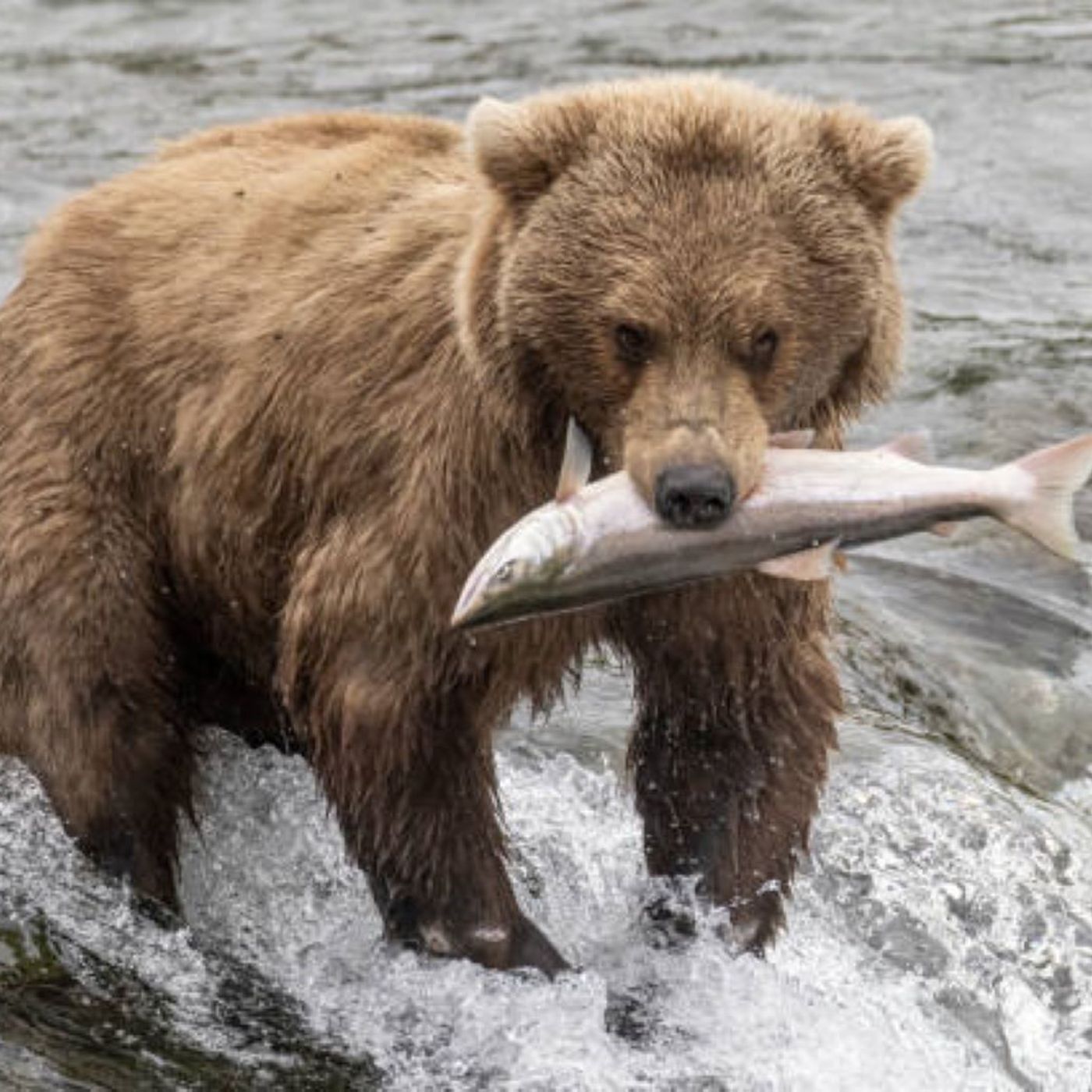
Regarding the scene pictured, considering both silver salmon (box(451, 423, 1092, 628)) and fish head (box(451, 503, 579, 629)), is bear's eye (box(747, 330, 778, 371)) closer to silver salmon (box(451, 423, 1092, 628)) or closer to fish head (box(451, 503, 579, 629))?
silver salmon (box(451, 423, 1092, 628))

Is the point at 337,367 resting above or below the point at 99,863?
above

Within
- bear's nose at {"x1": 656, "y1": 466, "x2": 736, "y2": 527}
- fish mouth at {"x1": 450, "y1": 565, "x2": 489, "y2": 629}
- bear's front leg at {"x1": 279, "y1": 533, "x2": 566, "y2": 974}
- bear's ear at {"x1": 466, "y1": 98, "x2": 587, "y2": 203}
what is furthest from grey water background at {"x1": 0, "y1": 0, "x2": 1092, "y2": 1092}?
bear's ear at {"x1": 466, "y1": 98, "x2": 587, "y2": 203}

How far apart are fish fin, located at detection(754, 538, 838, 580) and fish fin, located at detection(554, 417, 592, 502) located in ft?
1.21

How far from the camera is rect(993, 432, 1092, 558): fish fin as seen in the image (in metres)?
5.36

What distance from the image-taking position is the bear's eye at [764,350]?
5.21 metres

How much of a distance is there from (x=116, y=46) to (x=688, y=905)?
10104 millimetres

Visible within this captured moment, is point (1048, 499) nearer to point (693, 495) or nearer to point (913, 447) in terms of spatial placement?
point (913, 447)

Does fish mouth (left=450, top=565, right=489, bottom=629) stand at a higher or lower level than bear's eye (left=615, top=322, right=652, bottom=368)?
lower

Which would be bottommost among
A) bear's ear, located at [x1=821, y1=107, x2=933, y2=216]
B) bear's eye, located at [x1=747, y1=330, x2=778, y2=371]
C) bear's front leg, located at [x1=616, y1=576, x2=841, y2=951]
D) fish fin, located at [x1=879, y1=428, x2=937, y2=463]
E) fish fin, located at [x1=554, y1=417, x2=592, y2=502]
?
bear's front leg, located at [x1=616, y1=576, x2=841, y2=951]

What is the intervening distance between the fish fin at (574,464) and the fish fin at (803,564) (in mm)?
369

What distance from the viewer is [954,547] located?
30.2 feet

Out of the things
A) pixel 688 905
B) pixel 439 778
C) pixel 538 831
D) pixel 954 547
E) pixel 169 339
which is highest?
pixel 169 339

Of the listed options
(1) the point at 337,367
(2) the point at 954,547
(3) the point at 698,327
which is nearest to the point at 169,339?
(1) the point at 337,367

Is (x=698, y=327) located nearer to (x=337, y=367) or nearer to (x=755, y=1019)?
(x=337, y=367)
